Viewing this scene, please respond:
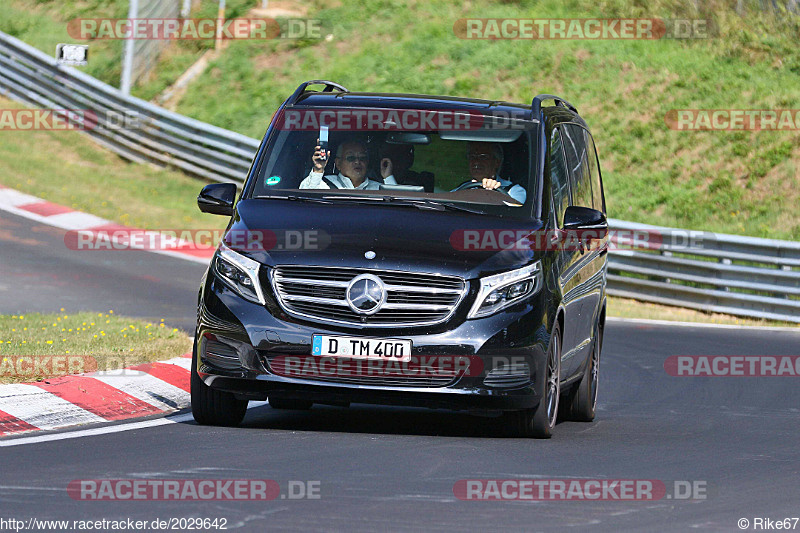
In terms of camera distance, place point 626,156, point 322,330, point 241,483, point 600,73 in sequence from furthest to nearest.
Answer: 1. point 600,73
2. point 626,156
3. point 322,330
4. point 241,483

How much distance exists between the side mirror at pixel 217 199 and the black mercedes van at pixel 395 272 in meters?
0.01

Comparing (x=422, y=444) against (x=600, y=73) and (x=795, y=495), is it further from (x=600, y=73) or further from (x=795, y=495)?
(x=600, y=73)

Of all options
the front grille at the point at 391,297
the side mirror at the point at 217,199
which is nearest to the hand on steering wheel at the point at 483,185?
the front grille at the point at 391,297

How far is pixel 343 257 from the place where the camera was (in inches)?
320

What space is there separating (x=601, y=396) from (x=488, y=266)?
3.95 meters

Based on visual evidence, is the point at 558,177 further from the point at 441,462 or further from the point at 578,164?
the point at 441,462

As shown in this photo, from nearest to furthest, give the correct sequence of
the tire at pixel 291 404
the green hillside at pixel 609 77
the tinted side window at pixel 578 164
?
the tire at pixel 291 404 → the tinted side window at pixel 578 164 → the green hillside at pixel 609 77

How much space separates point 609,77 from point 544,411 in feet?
66.1

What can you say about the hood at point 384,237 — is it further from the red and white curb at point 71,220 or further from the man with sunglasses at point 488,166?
→ the red and white curb at point 71,220

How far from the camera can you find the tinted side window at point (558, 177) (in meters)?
9.27

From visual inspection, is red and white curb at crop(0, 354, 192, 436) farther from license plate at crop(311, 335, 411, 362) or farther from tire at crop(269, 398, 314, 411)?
license plate at crop(311, 335, 411, 362)

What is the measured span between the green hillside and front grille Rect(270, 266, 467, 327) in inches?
617

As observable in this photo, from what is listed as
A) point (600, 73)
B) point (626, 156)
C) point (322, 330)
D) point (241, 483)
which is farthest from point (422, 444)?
point (600, 73)

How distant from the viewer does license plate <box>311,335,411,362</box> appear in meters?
8.02
